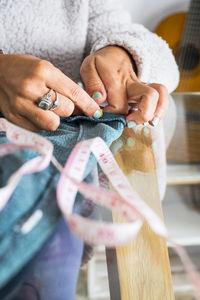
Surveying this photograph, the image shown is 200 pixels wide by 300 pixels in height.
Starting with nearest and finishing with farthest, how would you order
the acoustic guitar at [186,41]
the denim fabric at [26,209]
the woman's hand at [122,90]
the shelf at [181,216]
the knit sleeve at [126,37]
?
1. the denim fabric at [26,209]
2. the shelf at [181,216]
3. the woman's hand at [122,90]
4. the knit sleeve at [126,37]
5. the acoustic guitar at [186,41]

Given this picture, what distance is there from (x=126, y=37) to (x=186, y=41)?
96cm

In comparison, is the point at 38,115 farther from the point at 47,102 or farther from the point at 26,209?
the point at 26,209

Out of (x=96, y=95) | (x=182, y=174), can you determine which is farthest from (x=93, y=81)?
(x=182, y=174)

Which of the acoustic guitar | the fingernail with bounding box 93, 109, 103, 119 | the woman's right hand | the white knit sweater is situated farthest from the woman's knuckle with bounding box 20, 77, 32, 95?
the acoustic guitar

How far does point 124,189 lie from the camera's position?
1.51ft

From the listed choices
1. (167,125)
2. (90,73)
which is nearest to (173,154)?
(167,125)

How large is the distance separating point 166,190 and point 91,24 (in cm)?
47

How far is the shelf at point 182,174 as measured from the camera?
0.64m

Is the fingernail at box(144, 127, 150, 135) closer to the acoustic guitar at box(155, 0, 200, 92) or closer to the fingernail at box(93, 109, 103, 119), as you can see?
the fingernail at box(93, 109, 103, 119)

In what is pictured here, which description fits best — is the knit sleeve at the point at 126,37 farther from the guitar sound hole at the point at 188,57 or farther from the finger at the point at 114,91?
the guitar sound hole at the point at 188,57

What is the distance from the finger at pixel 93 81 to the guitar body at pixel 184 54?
97 centimetres

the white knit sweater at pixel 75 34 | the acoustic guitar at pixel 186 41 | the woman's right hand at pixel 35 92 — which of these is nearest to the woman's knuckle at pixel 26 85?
the woman's right hand at pixel 35 92

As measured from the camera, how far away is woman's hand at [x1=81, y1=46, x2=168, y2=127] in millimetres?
592

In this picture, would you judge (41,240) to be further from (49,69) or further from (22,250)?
(49,69)
